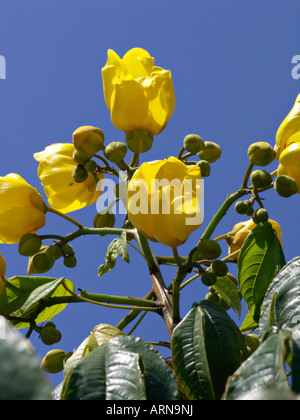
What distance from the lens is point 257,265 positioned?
1.08m

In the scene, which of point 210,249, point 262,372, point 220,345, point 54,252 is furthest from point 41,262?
point 262,372

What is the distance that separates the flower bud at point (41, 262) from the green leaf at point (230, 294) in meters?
0.38

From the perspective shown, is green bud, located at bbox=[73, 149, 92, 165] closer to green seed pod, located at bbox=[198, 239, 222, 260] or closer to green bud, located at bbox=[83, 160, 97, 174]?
green bud, located at bbox=[83, 160, 97, 174]

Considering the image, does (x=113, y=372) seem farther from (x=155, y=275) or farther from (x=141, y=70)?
(x=141, y=70)

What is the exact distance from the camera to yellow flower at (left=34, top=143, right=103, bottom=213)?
1.33 metres

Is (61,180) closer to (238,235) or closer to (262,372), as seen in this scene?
(238,235)

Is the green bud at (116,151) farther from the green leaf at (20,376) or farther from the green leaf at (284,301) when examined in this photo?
the green leaf at (20,376)

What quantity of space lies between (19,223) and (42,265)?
107mm

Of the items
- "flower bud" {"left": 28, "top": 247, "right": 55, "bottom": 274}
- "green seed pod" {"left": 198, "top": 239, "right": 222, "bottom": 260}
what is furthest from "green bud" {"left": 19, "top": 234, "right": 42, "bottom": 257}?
"green seed pod" {"left": 198, "top": 239, "right": 222, "bottom": 260}

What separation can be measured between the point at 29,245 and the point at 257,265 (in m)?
0.50

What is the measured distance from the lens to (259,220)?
1146 millimetres

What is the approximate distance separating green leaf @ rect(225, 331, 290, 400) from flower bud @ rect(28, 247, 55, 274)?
0.72 metres

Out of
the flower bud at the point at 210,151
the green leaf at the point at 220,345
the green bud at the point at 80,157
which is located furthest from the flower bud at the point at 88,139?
the green leaf at the point at 220,345
